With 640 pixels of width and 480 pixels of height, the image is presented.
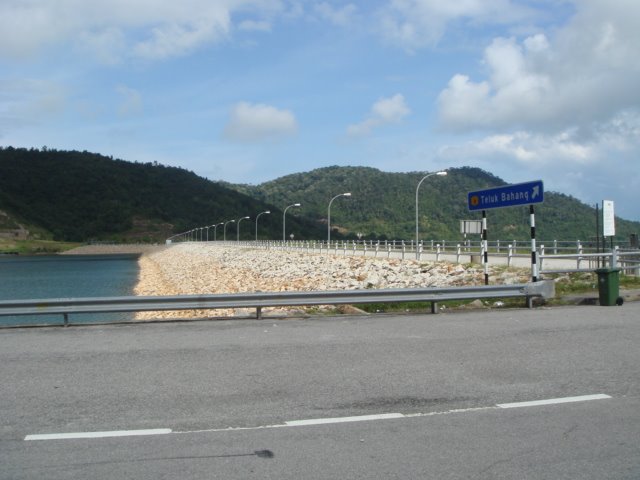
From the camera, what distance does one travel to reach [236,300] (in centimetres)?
1345

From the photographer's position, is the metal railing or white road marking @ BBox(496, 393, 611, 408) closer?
white road marking @ BBox(496, 393, 611, 408)

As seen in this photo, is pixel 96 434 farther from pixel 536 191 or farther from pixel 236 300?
pixel 536 191

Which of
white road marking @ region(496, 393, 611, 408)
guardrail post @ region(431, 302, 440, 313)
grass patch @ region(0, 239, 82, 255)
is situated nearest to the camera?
white road marking @ region(496, 393, 611, 408)

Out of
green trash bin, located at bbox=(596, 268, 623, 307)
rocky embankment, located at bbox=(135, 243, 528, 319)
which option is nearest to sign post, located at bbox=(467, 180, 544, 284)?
green trash bin, located at bbox=(596, 268, 623, 307)

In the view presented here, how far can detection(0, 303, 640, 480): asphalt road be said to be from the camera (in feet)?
17.1

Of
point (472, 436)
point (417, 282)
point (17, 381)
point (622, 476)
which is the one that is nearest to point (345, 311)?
point (17, 381)

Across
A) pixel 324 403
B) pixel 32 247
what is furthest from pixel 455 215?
pixel 324 403

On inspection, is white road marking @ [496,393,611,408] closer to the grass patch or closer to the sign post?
the sign post

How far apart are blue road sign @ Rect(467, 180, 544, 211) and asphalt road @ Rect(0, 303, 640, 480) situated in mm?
5302

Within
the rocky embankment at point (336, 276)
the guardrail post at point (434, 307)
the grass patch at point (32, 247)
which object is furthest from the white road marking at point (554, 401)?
the grass patch at point (32, 247)

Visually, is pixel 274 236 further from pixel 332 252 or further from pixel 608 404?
pixel 608 404

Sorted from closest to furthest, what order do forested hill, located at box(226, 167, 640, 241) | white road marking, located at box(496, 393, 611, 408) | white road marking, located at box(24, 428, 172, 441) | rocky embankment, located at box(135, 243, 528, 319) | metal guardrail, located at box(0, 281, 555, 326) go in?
1. white road marking, located at box(24, 428, 172, 441)
2. white road marking, located at box(496, 393, 611, 408)
3. metal guardrail, located at box(0, 281, 555, 326)
4. rocky embankment, located at box(135, 243, 528, 319)
5. forested hill, located at box(226, 167, 640, 241)

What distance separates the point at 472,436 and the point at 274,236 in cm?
18959

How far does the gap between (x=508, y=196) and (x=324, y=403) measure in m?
12.1
